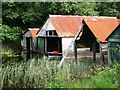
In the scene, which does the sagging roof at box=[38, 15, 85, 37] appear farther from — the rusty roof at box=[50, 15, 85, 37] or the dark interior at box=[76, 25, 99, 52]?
the dark interior at box=[76, 25, 99, 52]

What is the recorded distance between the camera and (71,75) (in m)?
10.9

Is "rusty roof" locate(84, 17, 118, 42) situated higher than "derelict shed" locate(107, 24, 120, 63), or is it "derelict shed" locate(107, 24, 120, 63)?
"rusty roof" locate(84, 17, 118, 42)

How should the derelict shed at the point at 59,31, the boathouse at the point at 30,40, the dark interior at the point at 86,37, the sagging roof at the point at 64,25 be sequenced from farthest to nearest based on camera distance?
the boathouse at the point at 30,40
the sagging roof at the point at 64,25
the derelict shed at the point at 59,31
the dark interior at the point at 86,37

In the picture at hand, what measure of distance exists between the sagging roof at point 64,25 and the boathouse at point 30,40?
8.70 ft

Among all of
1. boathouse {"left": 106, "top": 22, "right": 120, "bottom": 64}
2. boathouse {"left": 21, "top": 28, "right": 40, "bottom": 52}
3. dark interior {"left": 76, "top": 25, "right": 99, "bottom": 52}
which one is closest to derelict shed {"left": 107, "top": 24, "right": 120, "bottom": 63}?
boathouse {"left": 106, "top": 22, "right": 120, "bottom": 64}

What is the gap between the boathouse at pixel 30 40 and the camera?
23266mm

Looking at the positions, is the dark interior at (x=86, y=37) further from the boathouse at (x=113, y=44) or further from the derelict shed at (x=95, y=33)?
the boathouse at (x=113, y=44)

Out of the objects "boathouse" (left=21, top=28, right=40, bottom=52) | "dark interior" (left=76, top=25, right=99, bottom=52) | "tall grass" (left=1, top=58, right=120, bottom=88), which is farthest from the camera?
"boathouse" (left=21, top=28, right=40, bottom=52)

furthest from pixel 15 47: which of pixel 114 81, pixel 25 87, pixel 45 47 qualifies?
pixel 114 81

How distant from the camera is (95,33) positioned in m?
14.4

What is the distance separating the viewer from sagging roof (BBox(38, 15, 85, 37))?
18.8m

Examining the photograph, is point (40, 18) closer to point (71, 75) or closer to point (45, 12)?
point (45, 12)

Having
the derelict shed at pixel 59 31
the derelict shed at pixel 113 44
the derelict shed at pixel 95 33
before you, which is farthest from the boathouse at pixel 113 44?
the derelict shed at pixel 59 31

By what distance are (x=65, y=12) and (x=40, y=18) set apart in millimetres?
2359
